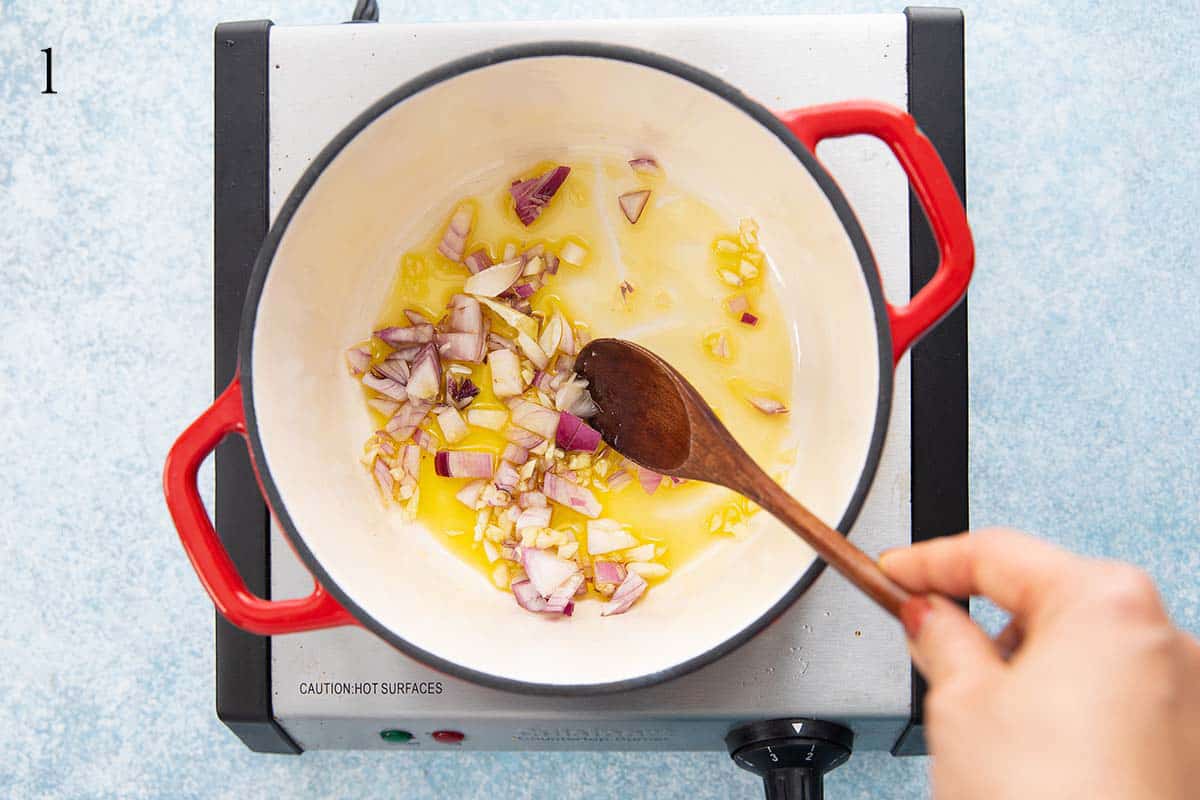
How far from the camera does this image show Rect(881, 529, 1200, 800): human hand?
14.2 inches

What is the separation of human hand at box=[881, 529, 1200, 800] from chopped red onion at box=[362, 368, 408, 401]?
0.43 meters

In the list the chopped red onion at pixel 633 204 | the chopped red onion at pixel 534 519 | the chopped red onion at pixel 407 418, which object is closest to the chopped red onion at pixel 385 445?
the chopped red onion at pixel 407 418

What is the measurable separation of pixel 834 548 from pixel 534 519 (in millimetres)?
282

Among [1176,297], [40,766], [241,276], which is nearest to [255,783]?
[40,766]

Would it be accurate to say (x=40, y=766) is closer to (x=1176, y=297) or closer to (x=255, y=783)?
(x=255, y=783)

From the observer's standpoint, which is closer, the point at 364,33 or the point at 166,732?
the point at 364,33

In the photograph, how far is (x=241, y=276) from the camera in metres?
0.71

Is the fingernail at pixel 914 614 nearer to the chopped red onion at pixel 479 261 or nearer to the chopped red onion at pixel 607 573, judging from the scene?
the chopped red onion at pixel 607 573

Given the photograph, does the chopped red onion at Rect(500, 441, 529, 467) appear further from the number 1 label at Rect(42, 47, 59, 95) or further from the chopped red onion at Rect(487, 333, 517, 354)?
the number 1 label at Rect(42, 47, 59, 95)

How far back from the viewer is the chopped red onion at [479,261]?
74 cm

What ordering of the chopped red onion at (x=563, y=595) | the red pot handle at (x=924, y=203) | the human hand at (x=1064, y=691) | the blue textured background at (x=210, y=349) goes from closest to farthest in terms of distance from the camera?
1. the human hand at (x=1064, y=691)
2. the red pot handle at (x=924, y=203)
3. the chopped red onion at (x=563, y=595)
4. the blue textured background at (x=210, y=349)

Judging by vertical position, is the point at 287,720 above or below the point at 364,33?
below

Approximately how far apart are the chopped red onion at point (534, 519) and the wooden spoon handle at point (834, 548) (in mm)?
185

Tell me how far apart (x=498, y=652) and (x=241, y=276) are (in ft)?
1.02
